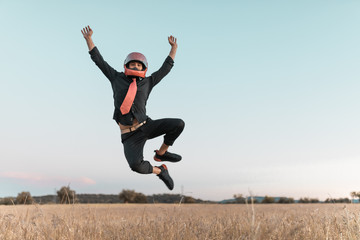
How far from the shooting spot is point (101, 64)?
23.4 feet

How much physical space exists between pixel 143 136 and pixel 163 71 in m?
1.57

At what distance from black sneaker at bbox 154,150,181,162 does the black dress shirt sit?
137 centimetres

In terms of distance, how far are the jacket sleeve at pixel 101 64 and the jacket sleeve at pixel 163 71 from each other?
879mm

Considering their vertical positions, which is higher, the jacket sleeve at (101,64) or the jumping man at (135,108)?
the jacket sleeve at (101,64)

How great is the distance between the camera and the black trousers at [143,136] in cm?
664

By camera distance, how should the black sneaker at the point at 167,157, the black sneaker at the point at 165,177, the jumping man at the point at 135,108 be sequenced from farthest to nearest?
the black sneaker at the point at 167,157
the black sneaker at the point at 165,177
the jumping man at the point at 135,108

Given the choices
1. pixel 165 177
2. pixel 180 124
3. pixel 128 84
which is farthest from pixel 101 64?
pixel 165 177

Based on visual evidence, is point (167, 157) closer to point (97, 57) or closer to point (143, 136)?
point (143, 136)

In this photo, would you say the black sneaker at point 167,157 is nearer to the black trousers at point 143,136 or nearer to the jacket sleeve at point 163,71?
the black trousers at point 143,136

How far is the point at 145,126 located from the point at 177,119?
681mm

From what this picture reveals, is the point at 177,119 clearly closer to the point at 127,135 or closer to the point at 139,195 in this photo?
the point at 127,135

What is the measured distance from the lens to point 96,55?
23.3ft

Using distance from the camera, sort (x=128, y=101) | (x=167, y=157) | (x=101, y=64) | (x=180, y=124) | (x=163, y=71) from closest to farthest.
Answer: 1. (x=128, y=101)
2. (x=180, y=124)
3. (x=101, y=64)
4. (x=163, y=71)
5. (x=167, y=157)

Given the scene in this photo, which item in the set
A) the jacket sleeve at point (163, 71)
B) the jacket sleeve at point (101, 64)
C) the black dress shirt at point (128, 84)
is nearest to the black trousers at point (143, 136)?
the black dress shirt at point (128, 84)
